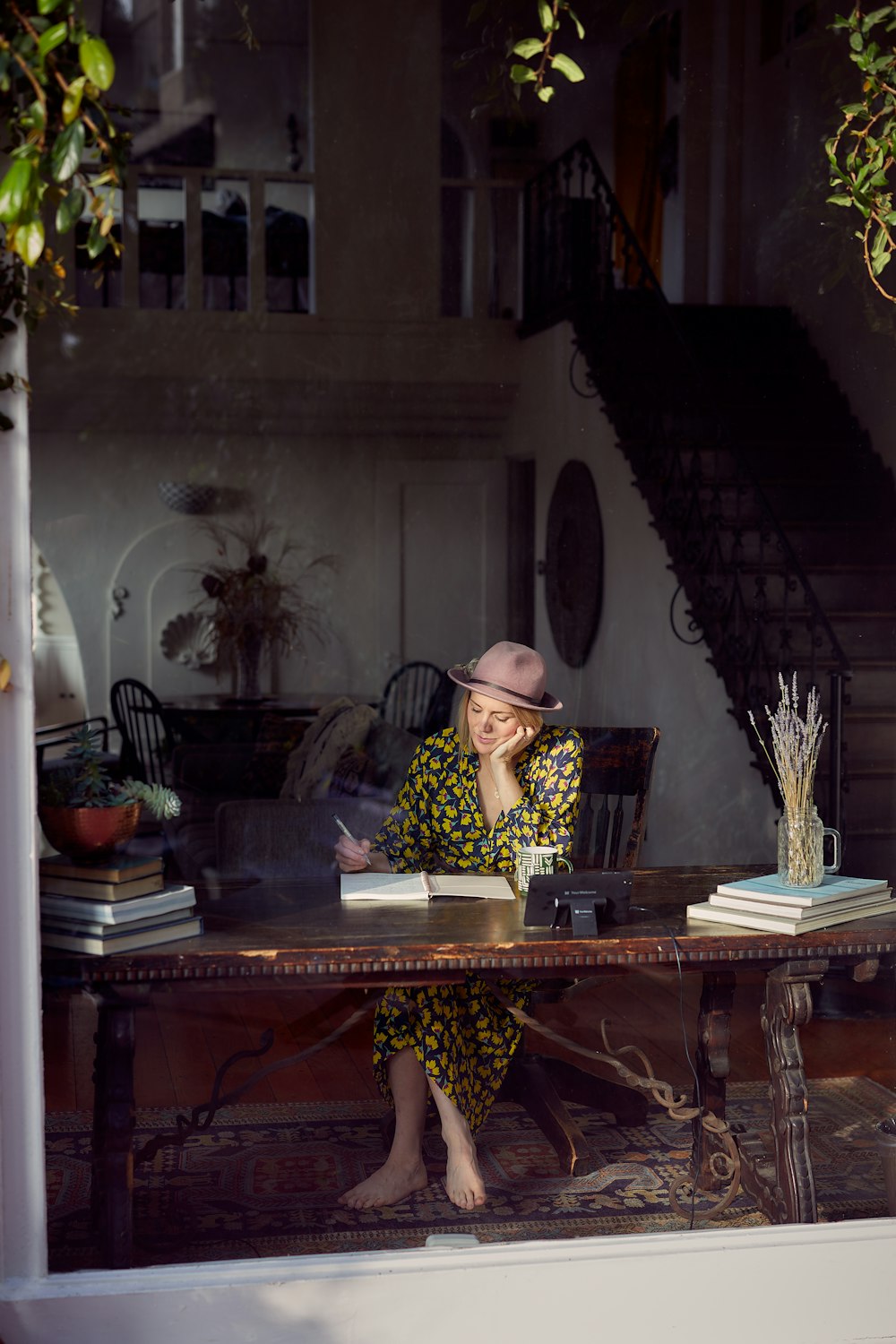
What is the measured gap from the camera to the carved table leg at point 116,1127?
261 centimetres

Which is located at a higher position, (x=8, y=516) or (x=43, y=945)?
(x=8, y=516)

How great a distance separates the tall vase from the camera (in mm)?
7712

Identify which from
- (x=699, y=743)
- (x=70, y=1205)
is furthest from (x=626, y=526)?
(x=70, y=1205)

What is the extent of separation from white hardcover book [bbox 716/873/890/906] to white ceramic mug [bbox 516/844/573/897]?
1.20ft

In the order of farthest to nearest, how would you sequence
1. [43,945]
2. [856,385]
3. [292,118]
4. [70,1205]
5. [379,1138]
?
[292,118], [856,385], [379,1138], [70,1205], [43,945]

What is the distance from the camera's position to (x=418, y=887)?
119 inches

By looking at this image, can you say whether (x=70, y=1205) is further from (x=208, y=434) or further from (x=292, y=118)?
(x=292, y=118)

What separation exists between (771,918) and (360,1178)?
1287mm

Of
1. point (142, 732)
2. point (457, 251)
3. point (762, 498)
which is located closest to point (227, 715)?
point (142, 732)

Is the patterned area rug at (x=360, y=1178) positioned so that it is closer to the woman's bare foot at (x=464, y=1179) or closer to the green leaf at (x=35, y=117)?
the woman's bare foot at (x=464, y=1179)

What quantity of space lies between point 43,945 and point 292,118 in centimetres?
780

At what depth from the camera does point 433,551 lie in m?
8.83

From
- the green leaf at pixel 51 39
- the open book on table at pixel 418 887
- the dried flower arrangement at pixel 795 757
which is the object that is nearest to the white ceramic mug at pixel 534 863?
the open book on table at pixel 418 887

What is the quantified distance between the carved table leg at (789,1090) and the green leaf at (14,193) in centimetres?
204
